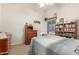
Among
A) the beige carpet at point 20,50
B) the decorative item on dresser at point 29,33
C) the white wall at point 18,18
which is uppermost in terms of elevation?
the white wall at point 18,18

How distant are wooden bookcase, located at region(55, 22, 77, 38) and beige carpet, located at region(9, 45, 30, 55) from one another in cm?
45

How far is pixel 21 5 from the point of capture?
198 centimetres

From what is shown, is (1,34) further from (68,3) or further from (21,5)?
(68,3)

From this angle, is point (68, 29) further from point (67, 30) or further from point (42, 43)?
point (42, 43)

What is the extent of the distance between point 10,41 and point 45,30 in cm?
49

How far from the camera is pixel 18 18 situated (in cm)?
198

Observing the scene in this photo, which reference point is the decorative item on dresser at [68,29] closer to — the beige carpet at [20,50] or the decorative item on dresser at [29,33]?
the decorative item on dresser at [29,33]

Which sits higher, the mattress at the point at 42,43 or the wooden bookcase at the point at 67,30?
the wooden bookcase at the point at 67,30

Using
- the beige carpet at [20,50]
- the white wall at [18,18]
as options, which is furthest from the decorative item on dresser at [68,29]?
the beige carpet at [20,50]

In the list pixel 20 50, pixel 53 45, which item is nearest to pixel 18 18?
pixel 20 50

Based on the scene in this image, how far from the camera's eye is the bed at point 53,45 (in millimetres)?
1912

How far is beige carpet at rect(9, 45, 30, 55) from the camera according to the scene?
6.41ft

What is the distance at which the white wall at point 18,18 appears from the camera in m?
1.96

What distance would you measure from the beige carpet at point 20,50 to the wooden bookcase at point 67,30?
1.47 feet
